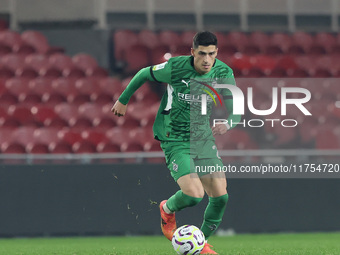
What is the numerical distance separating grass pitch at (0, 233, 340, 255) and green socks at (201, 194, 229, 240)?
338mm

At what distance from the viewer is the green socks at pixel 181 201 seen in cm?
678

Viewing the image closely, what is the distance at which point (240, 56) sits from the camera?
566 inches

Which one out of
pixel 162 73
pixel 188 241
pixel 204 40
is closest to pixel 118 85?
pixel 162 73

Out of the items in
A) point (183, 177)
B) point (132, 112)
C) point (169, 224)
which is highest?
point (183, 177)

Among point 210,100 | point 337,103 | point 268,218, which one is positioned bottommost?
point 268,218

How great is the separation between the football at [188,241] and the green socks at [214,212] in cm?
37

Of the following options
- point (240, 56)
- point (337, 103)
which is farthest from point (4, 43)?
point (337, 103)

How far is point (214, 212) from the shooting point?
Result: 23.1ft

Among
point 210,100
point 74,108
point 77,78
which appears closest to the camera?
point 210,100

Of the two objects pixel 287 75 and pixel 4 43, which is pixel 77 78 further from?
pixel 287 75

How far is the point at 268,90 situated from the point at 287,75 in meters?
0.85

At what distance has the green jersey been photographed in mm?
6855

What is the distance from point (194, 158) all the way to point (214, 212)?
555mm

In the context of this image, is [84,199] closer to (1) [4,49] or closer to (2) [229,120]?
(2) [229,120]
